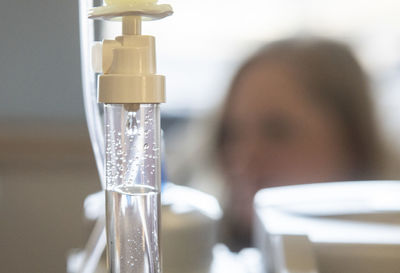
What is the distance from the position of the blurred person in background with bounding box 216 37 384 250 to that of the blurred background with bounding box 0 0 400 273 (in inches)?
3.9

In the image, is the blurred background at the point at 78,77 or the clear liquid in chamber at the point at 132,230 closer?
the clear liquid in chamber at the point at 132,230

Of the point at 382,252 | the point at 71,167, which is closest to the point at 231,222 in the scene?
the point at 71,167

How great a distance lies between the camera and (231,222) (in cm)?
76

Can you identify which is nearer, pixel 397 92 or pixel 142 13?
pixel 142 13

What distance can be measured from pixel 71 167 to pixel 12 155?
125 mm

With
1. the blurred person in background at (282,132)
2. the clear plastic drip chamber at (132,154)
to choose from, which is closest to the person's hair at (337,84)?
the blurred person in background at (282,132)

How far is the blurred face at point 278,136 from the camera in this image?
0.85m

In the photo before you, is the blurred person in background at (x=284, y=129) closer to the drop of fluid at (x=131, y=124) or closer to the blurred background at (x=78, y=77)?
the blurred background at (x=78, y=77)

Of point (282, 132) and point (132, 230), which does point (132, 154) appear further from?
point (282, 132)

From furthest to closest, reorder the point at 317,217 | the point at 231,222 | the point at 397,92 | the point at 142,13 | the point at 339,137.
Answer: the point at 397,92 < the point at 339,137 < the point at 231,222 < the point at 317,217 < the point at 142,13

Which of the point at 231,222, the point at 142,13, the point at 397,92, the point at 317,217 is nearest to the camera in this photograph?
the point at 142,13

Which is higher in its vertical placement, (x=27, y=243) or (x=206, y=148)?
(x=206, y=148)

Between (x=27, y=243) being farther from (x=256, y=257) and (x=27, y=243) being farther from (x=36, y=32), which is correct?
(x=256, y=257)

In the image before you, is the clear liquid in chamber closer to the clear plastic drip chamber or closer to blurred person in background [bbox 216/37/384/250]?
the clear plastic drip chamber
